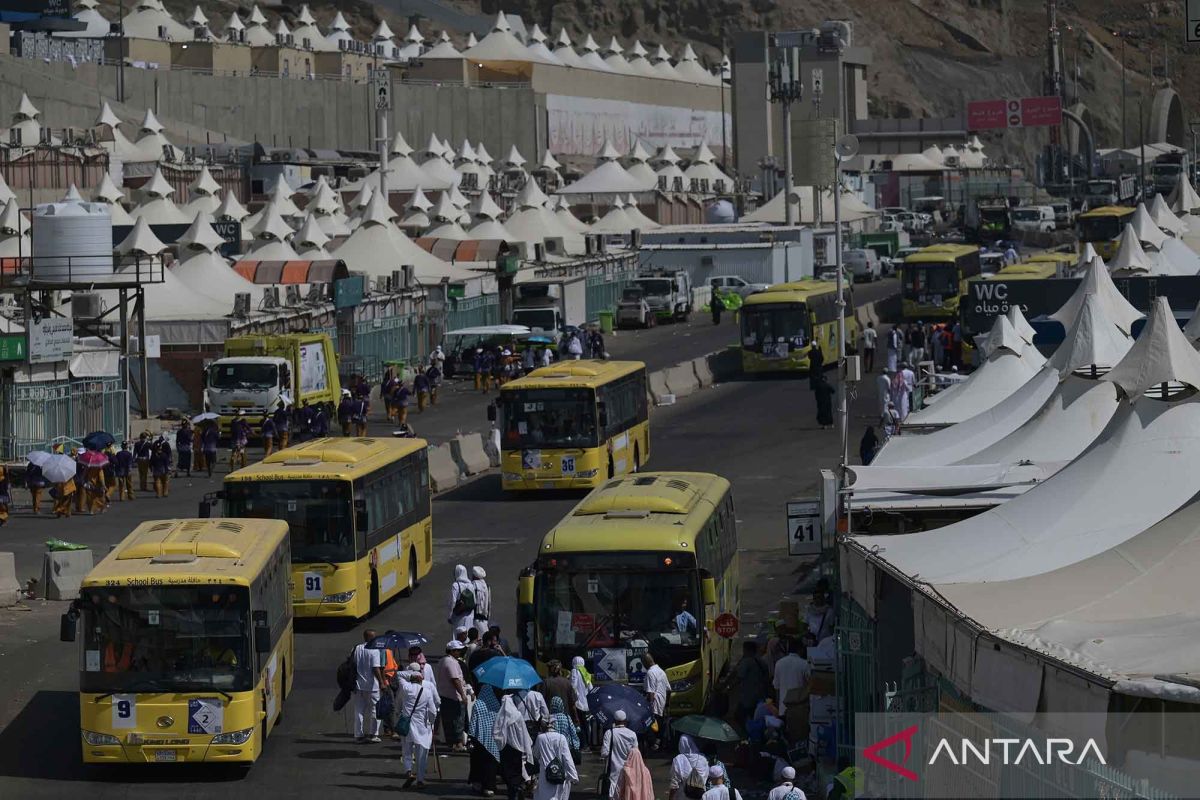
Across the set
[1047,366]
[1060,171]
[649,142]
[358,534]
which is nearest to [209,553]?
[358,534]

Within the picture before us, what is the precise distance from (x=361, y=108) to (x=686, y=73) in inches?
1837

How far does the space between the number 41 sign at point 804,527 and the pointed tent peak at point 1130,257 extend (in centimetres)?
2613

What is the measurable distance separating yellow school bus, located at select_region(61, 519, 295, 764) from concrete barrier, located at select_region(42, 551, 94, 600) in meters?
9.53

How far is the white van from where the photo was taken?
275ft

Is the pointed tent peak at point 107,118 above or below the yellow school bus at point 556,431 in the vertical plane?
above

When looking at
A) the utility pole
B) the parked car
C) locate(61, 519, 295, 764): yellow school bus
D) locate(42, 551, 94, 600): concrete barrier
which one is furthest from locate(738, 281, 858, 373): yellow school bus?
locate(61, 519, 295, 764): yellow school bus

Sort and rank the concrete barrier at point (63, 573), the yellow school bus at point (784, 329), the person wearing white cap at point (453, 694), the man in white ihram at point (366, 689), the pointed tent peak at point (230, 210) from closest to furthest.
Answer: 1. the person wearing white cap at point (453, 694)
2. the man in white ihram at point (366, 689)
3. the concrete barrier at point (63, 573)
4. the yellow school bus at point (784, 329)
5. the pointed tent peak at point (230, 210)

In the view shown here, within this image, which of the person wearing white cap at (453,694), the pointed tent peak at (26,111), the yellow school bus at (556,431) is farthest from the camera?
the pointed tent peak at (26,111)

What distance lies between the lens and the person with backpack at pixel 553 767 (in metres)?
17.5

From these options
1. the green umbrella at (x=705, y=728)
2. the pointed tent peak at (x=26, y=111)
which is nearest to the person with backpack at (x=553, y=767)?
the green umbrella at (x=705, y=728)

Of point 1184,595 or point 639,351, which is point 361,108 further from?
point 1184,595

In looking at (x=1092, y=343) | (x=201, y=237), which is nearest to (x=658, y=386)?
(x=201, y=237)

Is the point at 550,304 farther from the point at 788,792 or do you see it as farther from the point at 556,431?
the point at 788,792

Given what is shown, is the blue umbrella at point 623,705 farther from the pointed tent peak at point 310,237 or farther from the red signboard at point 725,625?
the pointed tent peak at point 310,237
